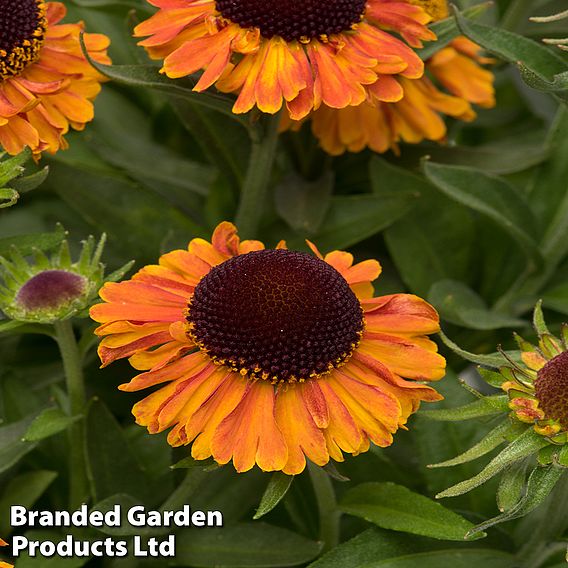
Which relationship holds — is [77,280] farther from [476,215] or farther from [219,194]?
[476,215]

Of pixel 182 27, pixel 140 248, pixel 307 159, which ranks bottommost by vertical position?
pixel 140 248

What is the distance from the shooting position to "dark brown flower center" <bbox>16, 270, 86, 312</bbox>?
0.91 metres

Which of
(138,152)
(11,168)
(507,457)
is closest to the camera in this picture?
(507,457)

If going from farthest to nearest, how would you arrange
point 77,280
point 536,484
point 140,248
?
1. point 140,248
2. point 77,280
3. point 536,484

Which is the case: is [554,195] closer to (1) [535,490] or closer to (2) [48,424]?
(1) [535,490]

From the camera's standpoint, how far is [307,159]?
4.18 feet

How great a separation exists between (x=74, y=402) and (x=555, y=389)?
47cm

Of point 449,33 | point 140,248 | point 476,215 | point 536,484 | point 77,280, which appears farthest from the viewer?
point 476,215

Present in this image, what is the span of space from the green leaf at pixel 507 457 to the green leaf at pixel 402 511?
11 centimetres

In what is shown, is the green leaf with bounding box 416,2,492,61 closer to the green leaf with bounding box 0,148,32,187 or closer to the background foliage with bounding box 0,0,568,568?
the background foliage with bounding box 0,0,568,568

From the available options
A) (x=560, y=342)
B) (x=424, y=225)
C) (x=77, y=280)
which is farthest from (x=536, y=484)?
(x=424, y=225)

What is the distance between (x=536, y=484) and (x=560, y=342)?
0.47ft

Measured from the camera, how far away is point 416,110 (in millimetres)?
1165

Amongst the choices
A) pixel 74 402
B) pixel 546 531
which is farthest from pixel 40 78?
pixel 546 531
